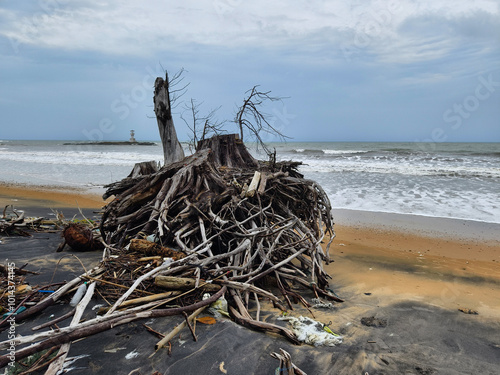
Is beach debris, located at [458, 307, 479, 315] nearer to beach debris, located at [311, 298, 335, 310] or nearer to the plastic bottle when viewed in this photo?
beach debris, located at [311, 298, 335, 310]

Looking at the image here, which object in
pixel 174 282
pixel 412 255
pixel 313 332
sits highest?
pixel 174 282

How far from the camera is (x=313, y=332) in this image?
2756mm

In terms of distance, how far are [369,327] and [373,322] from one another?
12 centimetres

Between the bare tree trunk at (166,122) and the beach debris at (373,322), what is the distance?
155 inches

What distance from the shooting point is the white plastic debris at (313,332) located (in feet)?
8.77

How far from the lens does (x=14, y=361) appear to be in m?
2.00

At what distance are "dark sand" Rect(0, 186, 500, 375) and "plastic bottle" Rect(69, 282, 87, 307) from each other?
111 mm

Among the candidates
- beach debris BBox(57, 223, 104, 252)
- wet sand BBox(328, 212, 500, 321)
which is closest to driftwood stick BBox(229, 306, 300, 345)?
wet sand BBox(328, 212, 500, 321)

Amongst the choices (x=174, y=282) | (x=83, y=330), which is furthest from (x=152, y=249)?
(x=83, y=330)

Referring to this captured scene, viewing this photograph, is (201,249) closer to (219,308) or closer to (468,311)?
(219,308)

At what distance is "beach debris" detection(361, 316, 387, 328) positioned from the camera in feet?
10.4

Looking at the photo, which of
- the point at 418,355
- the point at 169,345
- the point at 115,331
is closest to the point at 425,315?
the point at 418,355

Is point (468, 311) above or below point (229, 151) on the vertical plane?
below

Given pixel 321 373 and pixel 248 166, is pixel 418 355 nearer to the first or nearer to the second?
pixel 321 373
